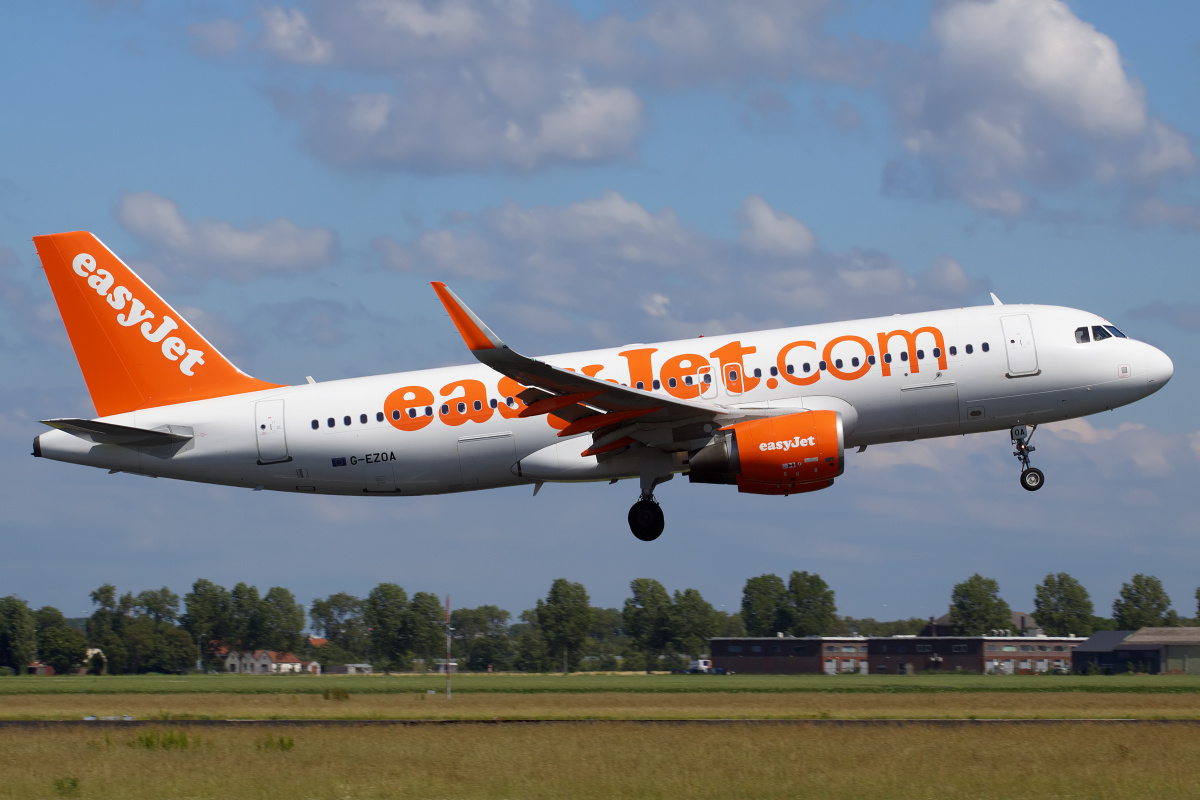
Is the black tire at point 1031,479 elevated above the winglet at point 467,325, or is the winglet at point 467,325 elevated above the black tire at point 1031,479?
the winglet at point 467,325

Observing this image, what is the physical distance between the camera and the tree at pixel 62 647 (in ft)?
278

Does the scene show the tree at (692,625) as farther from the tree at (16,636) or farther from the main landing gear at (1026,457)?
the main landing gear at (1026,457)

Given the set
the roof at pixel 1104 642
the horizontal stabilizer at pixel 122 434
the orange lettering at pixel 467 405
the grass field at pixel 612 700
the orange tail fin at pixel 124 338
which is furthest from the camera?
the roof at pixel 1104 642

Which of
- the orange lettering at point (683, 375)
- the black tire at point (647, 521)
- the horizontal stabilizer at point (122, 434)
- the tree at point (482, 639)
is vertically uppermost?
the orange lettering at point (683, 375)

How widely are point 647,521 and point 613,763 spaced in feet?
36.9

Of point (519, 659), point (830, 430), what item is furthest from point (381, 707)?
point (519, 659)

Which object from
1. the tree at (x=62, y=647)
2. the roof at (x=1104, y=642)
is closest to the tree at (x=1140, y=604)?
the roof at (x=1104, y=642)

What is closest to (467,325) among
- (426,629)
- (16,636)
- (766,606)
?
(426,629)

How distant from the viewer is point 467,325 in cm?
2639

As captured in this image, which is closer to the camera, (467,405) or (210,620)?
(467,405)

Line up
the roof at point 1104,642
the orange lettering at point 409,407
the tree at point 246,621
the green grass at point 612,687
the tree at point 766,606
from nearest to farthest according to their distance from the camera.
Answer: the orange lettering at point 409,407 → the green grass at point 612,687 → the roof at point 1104,642 → the tree at point 246,621 → the tree at point 766,606

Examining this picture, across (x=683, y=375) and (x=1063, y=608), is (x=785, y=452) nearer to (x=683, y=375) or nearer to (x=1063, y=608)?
(x=683, y=375)

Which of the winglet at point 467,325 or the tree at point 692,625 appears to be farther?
the tree at point 692,625

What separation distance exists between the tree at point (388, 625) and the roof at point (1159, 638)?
46397 millimetres
